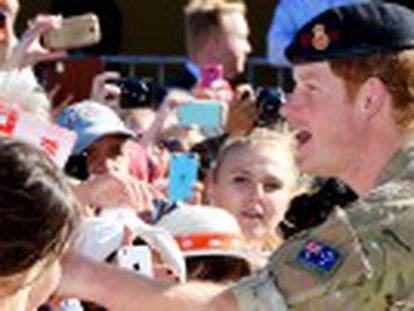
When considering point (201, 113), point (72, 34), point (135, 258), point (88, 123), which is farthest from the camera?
point (201, 113)

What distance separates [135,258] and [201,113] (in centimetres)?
338

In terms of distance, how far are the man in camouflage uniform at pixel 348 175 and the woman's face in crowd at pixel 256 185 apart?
2.05m

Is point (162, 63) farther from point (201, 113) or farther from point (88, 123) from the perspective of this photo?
point (88, 123)

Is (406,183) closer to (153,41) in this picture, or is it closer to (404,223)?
(404,223)

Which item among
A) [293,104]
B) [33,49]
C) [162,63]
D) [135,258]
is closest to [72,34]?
[33,49]

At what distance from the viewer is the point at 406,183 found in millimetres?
4531

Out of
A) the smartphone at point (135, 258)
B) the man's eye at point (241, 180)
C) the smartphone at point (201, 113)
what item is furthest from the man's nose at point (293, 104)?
the smartphone at point (201, 113)

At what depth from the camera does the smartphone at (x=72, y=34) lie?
25.9 ft

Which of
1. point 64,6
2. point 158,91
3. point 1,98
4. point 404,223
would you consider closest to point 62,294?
point 404,223

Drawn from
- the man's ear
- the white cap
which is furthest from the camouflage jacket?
the white cap

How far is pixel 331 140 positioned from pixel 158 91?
180 inches

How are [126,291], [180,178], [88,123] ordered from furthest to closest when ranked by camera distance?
[88,123] → [180,178] → [126,291]

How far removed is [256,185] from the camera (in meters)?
7.18

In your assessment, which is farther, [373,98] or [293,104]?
Result: [293,104]
